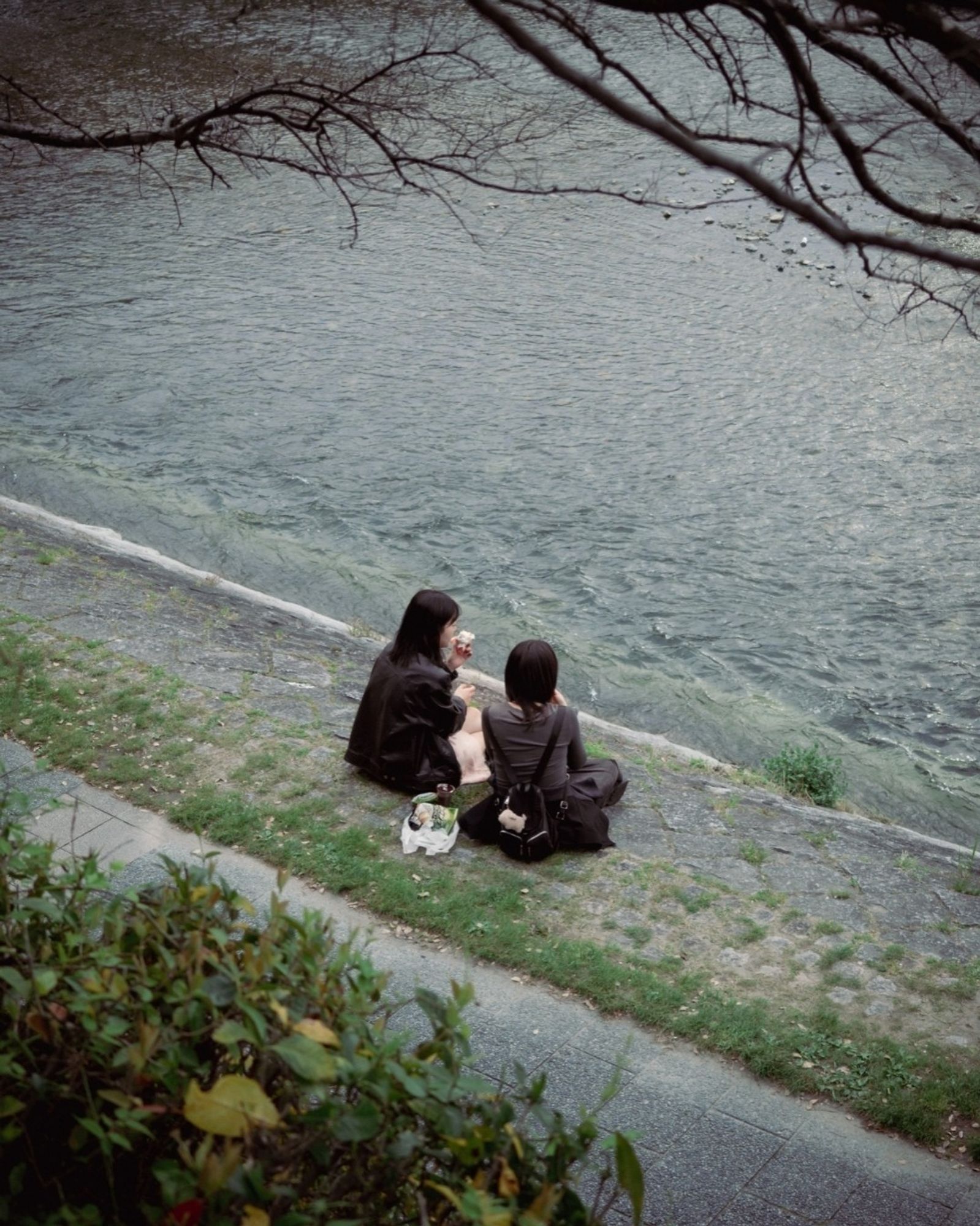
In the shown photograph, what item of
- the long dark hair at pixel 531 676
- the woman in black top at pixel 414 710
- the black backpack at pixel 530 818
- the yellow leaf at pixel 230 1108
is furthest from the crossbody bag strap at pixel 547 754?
the yellow leaf at pixel 230 1108

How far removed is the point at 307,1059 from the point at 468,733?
4.52 m

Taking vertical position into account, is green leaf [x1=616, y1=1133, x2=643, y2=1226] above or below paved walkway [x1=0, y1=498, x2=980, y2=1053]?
above

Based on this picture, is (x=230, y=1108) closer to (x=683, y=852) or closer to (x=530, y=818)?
(x=530, y=818)

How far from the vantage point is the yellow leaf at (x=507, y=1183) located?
86.0 inches

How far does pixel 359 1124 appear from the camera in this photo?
85.8 inches

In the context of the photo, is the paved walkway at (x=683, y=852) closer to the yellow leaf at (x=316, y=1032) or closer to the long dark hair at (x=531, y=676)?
the long dark hair at (x=531, y=676)

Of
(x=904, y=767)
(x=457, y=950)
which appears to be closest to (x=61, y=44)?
(x=904, y=767)

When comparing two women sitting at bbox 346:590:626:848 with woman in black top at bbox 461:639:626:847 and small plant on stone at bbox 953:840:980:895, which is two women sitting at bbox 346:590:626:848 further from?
small plant on stone at bbox 953:840:980:895

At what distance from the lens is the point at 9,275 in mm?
16031

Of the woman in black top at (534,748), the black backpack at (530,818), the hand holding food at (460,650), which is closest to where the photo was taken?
the black backpack at (530,818)

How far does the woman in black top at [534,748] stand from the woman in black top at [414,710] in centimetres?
42

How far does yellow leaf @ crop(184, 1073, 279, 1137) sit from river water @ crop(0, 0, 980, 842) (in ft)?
23.0

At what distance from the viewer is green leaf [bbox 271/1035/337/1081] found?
86.5 inches

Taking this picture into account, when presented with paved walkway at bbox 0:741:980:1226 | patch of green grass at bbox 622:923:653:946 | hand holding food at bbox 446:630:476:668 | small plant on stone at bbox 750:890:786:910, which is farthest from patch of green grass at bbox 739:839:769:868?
hand holding food at bbox 446:630:476:668
